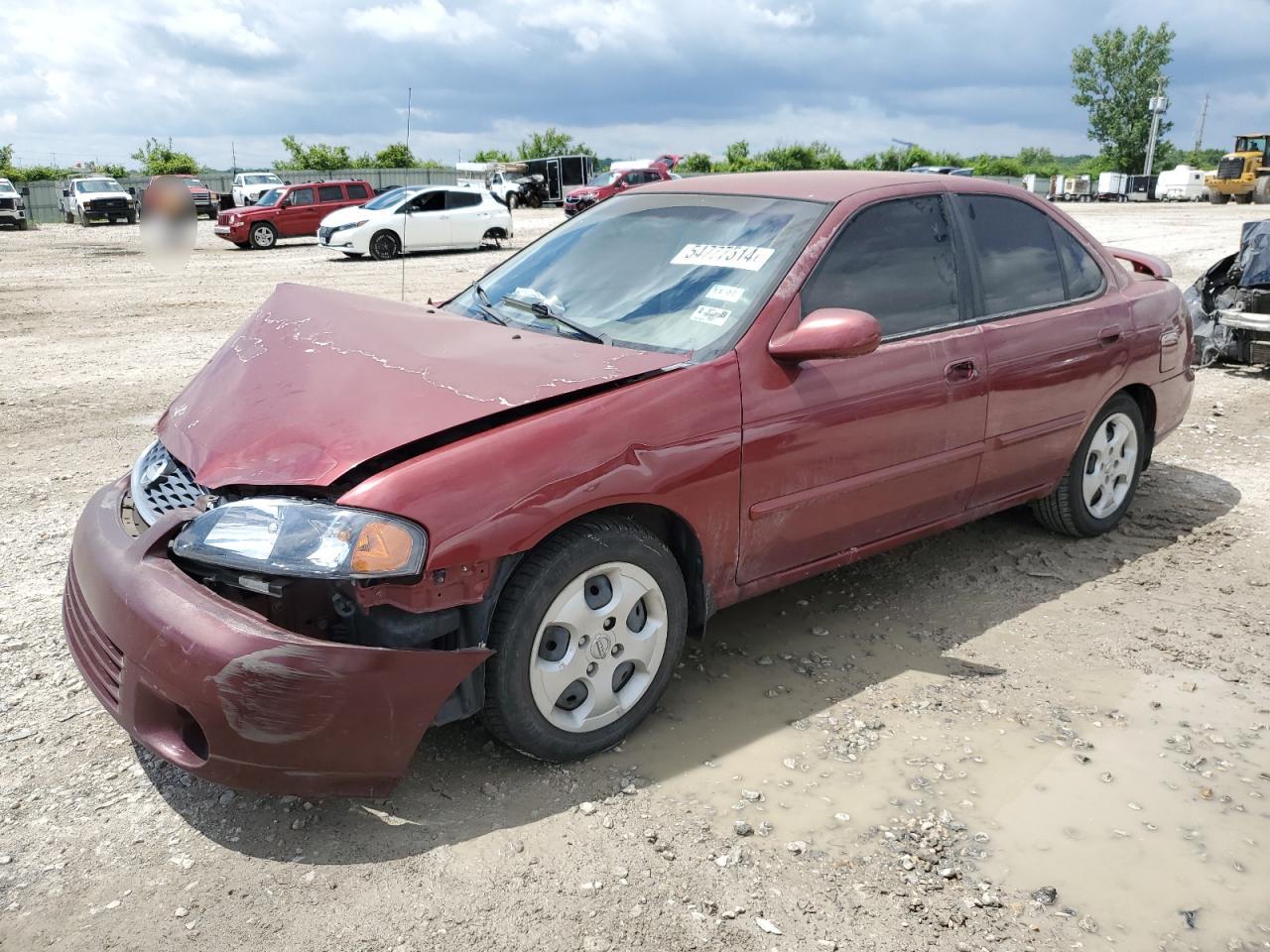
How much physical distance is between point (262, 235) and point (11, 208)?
13063mm

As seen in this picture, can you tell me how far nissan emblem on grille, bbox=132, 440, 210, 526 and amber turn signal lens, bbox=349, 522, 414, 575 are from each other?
0.61m

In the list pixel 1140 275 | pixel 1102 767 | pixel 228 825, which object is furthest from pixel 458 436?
pixel 1140 275

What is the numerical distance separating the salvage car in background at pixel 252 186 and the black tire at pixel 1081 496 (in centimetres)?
3352

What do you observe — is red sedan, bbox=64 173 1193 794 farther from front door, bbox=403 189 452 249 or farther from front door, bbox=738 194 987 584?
front door, bbox=403 189 452 249

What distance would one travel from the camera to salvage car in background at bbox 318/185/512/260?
20.5 metres

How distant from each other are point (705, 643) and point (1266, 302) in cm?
720

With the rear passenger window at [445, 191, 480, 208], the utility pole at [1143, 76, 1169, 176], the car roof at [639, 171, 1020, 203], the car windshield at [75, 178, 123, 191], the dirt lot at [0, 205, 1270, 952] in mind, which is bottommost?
the dirt lot at [0, 205, 1270, 952]

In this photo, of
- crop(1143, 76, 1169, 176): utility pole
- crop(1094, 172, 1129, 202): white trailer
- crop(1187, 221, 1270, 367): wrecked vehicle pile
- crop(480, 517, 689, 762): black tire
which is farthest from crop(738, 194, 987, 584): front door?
crop(1143, 76, 1169, 176): utility pole

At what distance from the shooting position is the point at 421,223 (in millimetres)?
20875

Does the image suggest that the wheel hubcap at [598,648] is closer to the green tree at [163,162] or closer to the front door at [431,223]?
the front door at [431,223]

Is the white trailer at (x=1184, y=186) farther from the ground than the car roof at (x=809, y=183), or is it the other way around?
the white trailer at (x=1184, y=186)

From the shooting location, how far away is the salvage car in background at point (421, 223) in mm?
20484

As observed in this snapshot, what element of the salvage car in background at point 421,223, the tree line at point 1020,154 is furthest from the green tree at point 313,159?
the salvage car in background at point 421,223

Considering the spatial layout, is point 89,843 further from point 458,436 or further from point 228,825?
point 458,436
